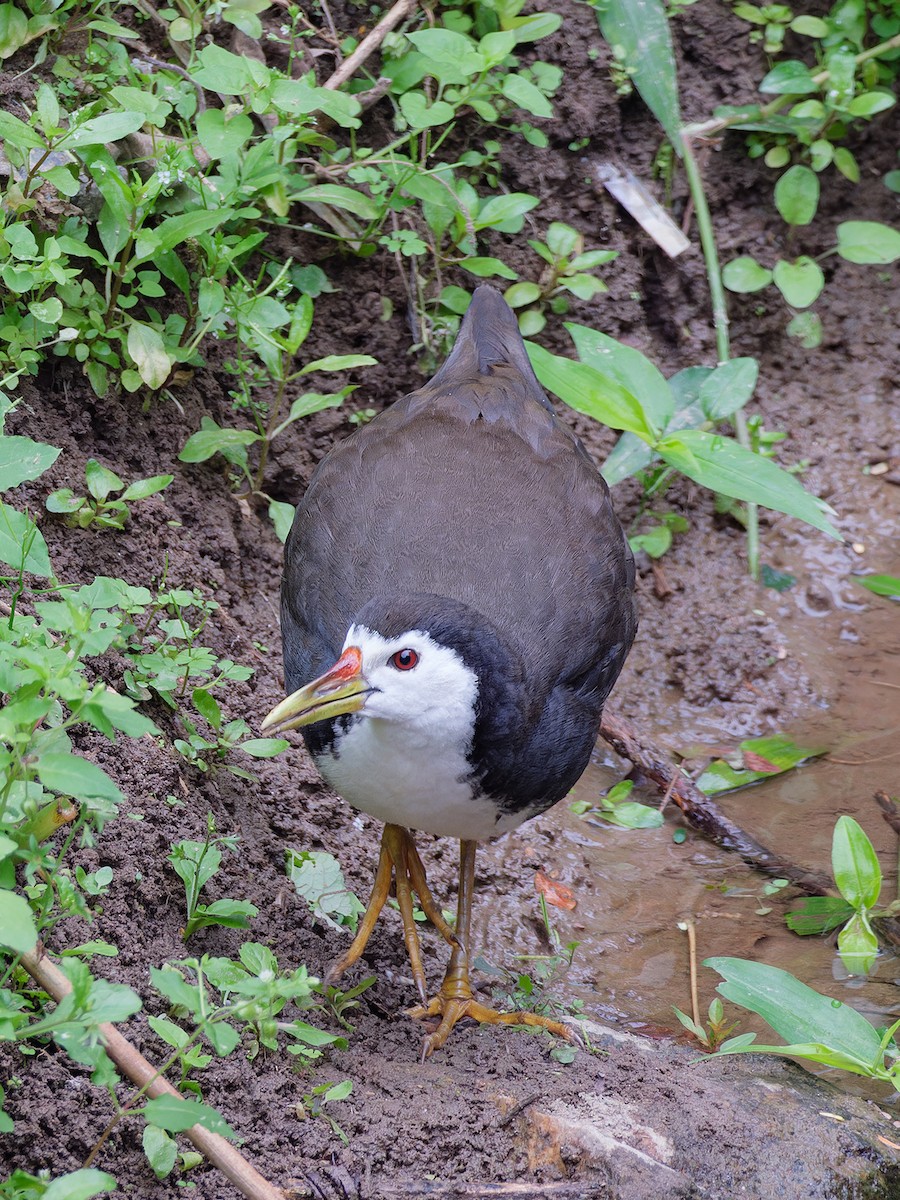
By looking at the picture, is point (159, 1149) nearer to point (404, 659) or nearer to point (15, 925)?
point (15, 925)

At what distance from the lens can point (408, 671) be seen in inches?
107

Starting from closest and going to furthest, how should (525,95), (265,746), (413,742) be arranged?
(413,742), (265,746), (525,95)

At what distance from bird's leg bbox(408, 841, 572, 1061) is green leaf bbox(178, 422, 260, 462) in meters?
1.34

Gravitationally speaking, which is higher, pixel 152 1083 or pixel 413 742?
pixel 152 1083

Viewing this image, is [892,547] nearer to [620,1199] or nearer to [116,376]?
[116,376]

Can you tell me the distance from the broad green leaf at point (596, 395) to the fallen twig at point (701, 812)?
96cm

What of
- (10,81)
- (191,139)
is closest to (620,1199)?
(191,139)

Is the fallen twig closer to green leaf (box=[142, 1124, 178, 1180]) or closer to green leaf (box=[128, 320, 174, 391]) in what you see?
green leaf (box=[128, 320, 174, 391])

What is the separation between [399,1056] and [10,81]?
2.88 metres

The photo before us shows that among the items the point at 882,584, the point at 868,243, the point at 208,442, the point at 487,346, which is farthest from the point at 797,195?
the point at 208,442

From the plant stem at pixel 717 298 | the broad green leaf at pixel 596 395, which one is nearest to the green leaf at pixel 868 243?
the plant stem at pixel 717 298

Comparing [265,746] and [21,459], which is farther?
[265,746]

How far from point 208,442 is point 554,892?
1.64m

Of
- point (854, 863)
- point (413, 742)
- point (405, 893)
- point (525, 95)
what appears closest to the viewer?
point (413, 742)
